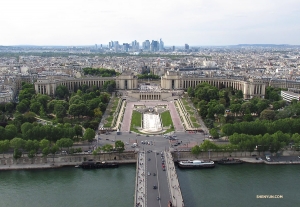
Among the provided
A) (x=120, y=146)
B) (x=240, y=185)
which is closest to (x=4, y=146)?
(x=120, y=146)

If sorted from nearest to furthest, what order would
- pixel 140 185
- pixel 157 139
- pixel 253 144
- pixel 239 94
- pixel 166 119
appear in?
1. pixel 140 185
2. pixel 253 144
3. pixel 157 139
4. pixel 166 119
5. pixel 239 94

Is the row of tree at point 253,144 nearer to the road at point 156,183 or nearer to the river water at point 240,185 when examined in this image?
the river water at point 240,185

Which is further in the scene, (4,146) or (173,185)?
(4,146)

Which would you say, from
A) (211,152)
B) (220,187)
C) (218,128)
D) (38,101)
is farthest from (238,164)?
(38,101)

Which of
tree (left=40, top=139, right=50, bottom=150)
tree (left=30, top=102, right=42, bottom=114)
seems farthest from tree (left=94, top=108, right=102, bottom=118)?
tree (left=40, top=139, right=50, bottom=150)

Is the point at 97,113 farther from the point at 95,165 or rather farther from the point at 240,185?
the point at 240,185

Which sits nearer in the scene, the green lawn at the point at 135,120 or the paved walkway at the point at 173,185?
the paved walkway at the point at 173,185

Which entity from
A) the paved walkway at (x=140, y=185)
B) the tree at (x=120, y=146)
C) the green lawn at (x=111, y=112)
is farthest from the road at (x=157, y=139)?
the paved walkway at (x=140, y=185)

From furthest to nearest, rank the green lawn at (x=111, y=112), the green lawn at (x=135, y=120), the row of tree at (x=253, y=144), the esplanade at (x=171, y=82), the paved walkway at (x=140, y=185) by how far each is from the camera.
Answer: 1. the esplanade at (x=171, y=82)
2. the green lawn at (x=111, y=112)
3. the green lawn at (x=135, y=120)
4. the row of tree at (x=253, y=144)
5. the paved walkway at (x=140, y=185)
